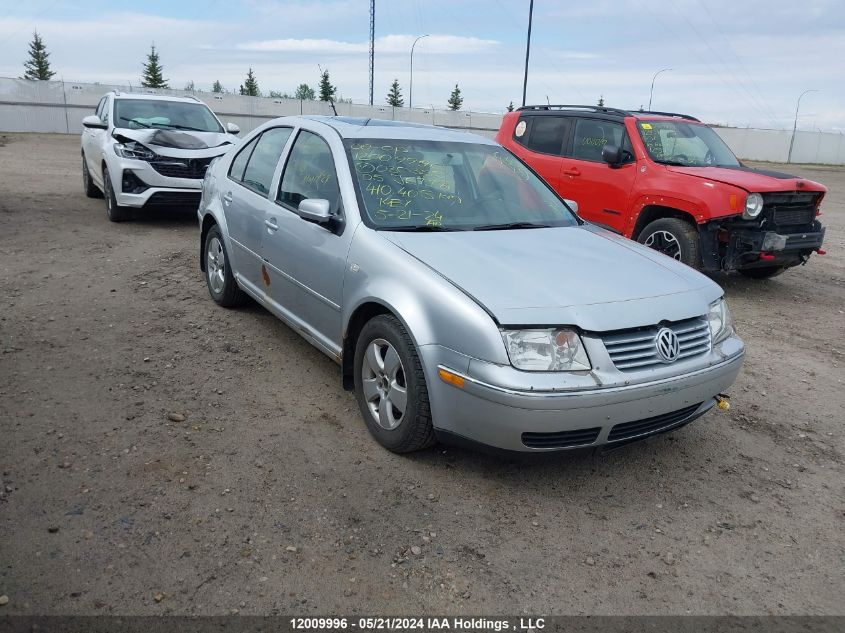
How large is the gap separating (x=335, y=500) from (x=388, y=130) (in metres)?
2.57

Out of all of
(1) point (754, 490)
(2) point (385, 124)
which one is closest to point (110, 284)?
(2) point (385, 124)

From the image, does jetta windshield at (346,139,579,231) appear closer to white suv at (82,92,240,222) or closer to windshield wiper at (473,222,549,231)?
windshield wiper at (473,222,549,231)

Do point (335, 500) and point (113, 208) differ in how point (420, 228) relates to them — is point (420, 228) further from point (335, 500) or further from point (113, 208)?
point (113, 208)

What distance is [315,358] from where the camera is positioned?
5.07 meters

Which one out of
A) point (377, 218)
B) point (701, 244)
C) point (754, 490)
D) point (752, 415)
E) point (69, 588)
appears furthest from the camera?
point (701, 244)

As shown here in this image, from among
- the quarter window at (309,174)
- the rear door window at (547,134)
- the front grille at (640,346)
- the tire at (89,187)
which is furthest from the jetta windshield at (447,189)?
the tire at (89,187)

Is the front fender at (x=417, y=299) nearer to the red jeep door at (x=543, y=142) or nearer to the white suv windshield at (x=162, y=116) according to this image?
the red jeep door at (x=543, y=142)

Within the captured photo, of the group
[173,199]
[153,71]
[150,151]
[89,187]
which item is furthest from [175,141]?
[153,71]

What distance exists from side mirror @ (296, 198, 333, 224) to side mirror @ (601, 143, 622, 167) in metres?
4.68

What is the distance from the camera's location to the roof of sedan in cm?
464

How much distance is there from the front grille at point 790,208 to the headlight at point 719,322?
388 centimetres

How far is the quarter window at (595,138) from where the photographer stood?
26.8 ft

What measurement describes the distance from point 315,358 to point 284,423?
1.07m

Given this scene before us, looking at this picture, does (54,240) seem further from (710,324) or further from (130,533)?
(710,324)
